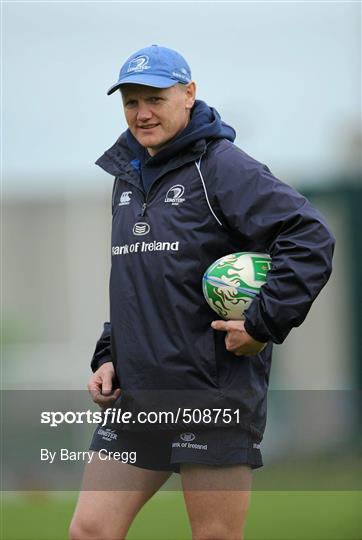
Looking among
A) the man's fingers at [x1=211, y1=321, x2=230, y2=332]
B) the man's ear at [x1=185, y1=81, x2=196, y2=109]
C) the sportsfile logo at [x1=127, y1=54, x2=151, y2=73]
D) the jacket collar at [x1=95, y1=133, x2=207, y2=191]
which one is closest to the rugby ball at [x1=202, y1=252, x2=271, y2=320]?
the man's fingers at [x1=211, y1=321, x2=230, y2=332]

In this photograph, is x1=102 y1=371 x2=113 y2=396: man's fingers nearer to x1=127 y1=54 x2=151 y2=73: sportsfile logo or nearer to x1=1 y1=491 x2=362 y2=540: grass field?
x1=127 y1=54 x2=151 y2=73: sportsfile logo

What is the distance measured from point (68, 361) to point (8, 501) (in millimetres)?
1287

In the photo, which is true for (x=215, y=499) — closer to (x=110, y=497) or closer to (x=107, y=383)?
(x=110, y=497)

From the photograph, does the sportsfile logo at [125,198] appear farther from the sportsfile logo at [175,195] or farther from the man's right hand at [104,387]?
the man's right hand at [104,387]

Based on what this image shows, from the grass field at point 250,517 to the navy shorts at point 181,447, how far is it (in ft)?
9.53

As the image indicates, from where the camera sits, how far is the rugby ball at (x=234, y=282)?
3159 mm

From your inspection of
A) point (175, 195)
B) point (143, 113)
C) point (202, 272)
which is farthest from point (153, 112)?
point (202, 272)

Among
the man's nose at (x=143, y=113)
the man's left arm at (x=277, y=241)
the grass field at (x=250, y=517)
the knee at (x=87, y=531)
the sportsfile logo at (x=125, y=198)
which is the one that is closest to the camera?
the man's left arm at (x=277, y=241)

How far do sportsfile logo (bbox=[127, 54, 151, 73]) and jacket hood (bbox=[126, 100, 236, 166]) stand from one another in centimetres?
24

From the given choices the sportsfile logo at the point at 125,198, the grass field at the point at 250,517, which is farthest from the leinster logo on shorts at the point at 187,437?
the grass field at the point at 250,517

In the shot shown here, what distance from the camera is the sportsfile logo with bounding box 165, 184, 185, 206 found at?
129 inches

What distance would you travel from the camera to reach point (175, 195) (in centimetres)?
328

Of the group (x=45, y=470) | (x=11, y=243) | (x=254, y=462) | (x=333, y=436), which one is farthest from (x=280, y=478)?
(x=254, y=462)

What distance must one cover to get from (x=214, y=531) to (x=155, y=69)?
1.53m
